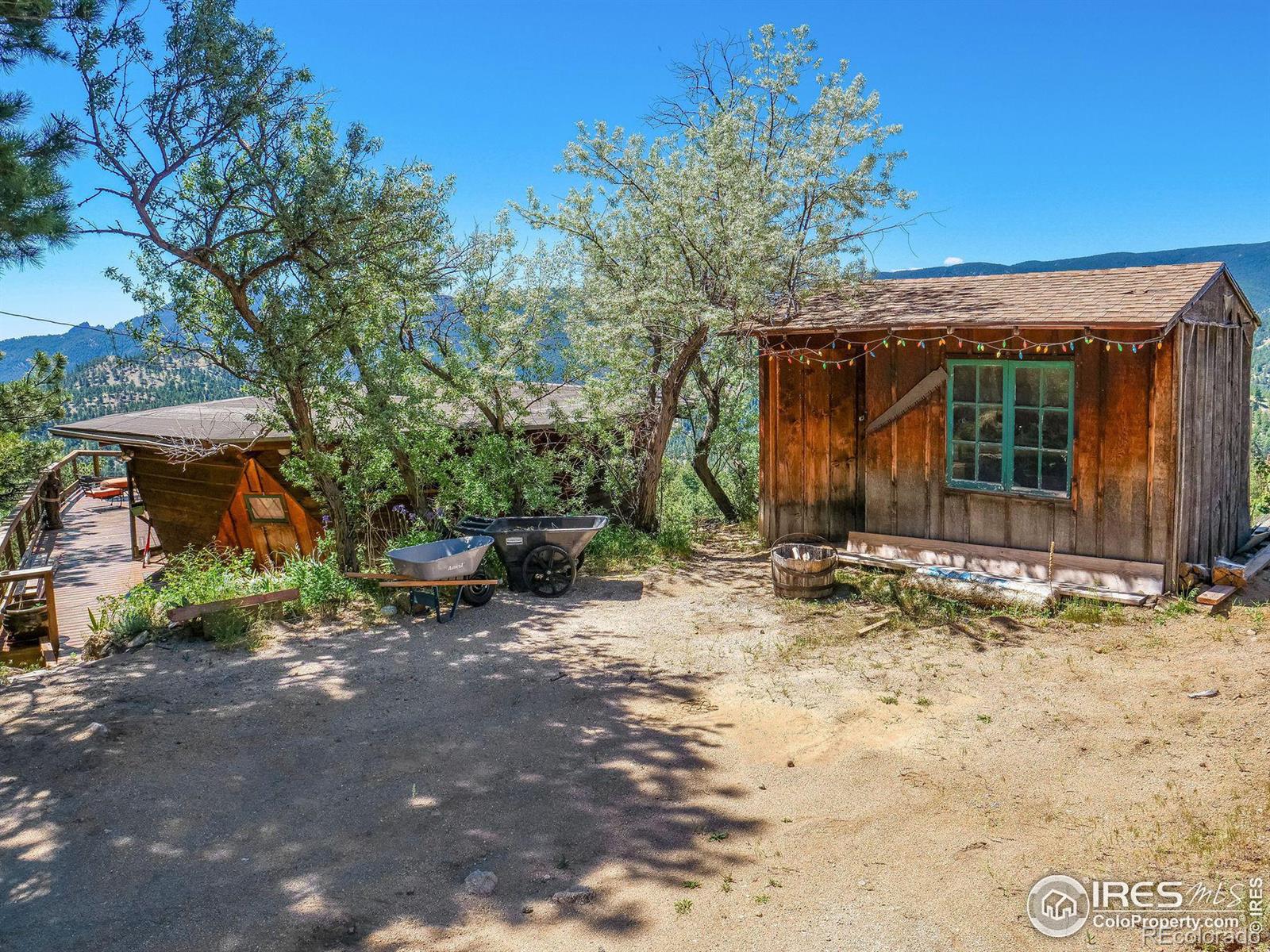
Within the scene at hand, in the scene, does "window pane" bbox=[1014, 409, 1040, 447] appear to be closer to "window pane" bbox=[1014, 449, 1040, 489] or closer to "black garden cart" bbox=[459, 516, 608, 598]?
"window pane" bbox=[1014, 449, 1040, 489]

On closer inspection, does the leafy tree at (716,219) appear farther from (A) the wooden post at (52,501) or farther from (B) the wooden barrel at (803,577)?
(A) the wooden post at (52,501)

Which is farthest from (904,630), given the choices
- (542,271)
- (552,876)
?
(542,271)

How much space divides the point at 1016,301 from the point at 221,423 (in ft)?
32.1

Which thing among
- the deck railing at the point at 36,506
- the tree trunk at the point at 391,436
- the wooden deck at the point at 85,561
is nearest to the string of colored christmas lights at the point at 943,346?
the tree trunk at the point at 391,436

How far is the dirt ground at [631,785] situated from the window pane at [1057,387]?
7.33 ft

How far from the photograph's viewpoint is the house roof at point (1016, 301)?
8016 mm

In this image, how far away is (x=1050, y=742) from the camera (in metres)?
5.43

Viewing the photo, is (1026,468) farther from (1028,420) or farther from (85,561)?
(85,561)

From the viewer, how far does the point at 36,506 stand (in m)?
14.7

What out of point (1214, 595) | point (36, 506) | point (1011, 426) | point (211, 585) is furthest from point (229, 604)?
point (1214, 595)

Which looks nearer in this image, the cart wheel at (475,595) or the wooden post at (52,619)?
the wooden post at (52,619)

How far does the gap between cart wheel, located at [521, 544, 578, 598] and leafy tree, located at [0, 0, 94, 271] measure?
518cm

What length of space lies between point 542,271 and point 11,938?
32.7ft
